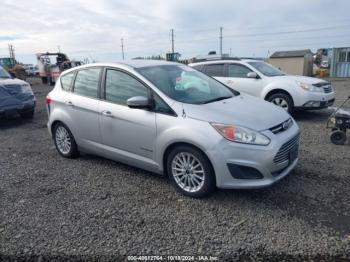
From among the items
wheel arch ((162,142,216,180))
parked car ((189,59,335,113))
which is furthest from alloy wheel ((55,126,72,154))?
parked car ((189,59,335,113))

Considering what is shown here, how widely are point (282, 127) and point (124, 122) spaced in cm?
206

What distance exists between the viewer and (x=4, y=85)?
336 inches

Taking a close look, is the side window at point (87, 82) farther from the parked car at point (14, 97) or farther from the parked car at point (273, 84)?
the parked car at point (273, 84)

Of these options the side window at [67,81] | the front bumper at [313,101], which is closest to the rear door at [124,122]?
the side window at [67,81]

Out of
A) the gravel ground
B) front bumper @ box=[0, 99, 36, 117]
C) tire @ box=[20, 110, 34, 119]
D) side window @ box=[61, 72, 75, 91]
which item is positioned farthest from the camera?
tire @ box=[20, 110, 34, 119]

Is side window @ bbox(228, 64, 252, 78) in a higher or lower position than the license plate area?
higher

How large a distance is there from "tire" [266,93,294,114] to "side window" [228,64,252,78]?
40.2 inches

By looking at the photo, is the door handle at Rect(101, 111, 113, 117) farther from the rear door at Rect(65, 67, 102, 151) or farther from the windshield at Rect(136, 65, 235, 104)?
the windshield at Rect(136, 65, 235, 104)

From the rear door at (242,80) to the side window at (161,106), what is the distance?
513 centimetres

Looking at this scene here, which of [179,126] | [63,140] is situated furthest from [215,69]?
[179,126]

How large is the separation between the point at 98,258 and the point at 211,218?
1.27m

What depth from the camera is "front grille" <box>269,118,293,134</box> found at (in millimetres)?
3630

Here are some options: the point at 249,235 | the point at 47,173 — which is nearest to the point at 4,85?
the point at 47,173

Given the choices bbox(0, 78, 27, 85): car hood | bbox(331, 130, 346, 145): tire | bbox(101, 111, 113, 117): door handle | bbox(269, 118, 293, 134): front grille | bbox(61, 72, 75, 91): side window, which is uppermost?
bbox(61, 72, 75, 91): side window
